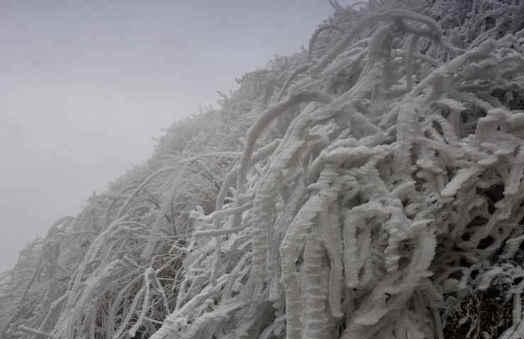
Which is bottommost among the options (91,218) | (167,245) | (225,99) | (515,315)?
(515,315)

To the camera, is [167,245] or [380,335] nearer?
[380,335]

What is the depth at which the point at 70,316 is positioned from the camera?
0.87m

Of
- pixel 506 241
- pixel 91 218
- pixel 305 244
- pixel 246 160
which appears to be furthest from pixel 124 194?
pixel 506 241

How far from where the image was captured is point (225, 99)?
180cm

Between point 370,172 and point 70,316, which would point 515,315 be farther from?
point 70,316

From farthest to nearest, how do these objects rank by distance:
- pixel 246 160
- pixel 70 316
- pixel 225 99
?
pixel 225 99 < pixel 70 316 < pixel 246 160

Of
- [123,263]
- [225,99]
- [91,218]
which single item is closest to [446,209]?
[123,263]

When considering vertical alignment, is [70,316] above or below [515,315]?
above

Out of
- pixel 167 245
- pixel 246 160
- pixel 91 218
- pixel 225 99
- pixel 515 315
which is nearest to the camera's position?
pixel 515 315

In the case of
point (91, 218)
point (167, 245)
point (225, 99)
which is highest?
point (225, 99)

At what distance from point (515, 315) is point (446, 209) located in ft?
0.44

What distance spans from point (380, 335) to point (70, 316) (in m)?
0.63

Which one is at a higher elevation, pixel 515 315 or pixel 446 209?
pixel 446 209

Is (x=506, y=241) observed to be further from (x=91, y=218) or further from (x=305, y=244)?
(x=91, y=218)
